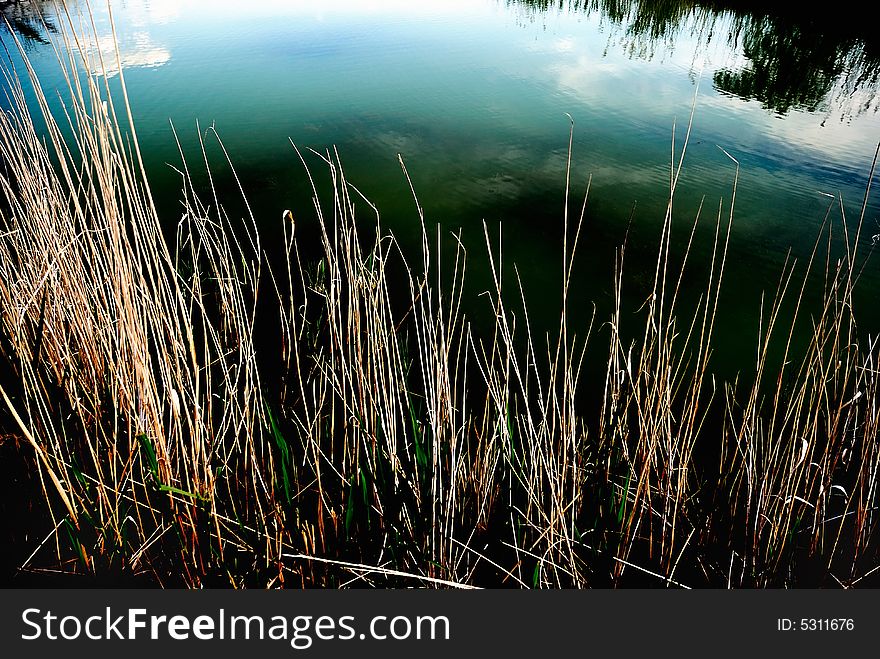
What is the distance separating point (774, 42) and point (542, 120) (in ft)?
14.4

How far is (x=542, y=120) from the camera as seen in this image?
4820 millimetres

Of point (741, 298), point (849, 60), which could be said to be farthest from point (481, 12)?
point (741, 298)

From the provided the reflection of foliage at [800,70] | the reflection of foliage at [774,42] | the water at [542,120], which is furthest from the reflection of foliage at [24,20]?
the reflection of foliage at [800,70]

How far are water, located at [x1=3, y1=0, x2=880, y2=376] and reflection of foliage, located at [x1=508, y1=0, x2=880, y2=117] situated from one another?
40 mm

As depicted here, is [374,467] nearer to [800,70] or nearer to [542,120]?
[542,120]

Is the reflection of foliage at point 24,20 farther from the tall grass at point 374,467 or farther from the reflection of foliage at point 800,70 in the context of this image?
the reflection of foliage at point 800,70

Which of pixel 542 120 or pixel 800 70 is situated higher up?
pixel 800 70

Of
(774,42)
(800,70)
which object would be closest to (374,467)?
(800,70)

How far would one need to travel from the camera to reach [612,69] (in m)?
6.08

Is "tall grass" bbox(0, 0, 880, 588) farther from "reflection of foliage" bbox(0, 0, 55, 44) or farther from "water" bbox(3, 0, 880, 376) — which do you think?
"reflection of foliage" bbox(0, 0, 55, 44)

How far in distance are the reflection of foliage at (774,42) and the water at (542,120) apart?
40 millimetres

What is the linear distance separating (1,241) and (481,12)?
899cm
